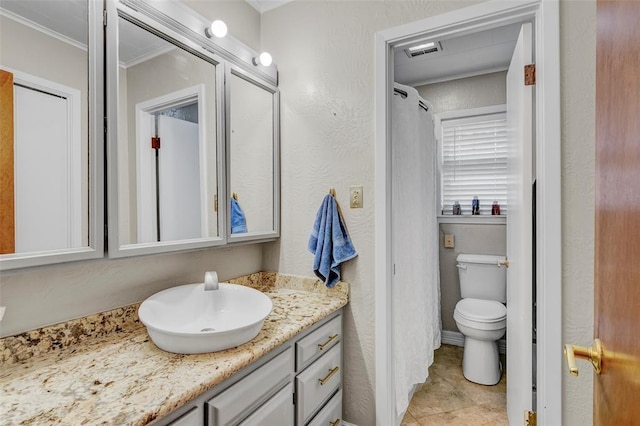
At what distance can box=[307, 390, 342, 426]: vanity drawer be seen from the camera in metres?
1.47

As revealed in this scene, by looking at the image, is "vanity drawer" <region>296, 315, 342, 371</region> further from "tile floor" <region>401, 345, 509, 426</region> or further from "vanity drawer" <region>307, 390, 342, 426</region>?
"tile floor" <region>401, 345, 509, 426</region>

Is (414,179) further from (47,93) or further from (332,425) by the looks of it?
(47,93)

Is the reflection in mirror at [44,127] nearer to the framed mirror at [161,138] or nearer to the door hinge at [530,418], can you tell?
the framed mirror at [161,138]

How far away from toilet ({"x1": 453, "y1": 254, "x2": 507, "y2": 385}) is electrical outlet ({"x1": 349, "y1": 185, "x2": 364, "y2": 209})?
3.23ft

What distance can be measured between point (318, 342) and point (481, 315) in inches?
56.4

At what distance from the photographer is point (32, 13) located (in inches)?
39.5

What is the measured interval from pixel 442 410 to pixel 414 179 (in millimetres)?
1450

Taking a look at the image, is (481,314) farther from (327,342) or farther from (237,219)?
(237,219)

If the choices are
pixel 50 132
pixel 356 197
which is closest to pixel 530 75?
pixel 356 197

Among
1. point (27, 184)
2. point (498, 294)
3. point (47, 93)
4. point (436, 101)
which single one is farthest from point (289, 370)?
point (436, 101)

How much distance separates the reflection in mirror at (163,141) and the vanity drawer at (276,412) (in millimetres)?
753

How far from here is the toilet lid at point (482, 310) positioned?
2.24 meters

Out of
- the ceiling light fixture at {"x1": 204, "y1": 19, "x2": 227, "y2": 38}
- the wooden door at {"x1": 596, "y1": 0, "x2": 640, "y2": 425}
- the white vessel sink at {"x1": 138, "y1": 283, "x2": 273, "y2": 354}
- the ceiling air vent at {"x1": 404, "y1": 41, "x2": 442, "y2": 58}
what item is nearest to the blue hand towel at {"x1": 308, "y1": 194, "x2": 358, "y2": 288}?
the white vessel sink at {"x1": 138, "y1": 283, "x2": 273, "y2": 354}

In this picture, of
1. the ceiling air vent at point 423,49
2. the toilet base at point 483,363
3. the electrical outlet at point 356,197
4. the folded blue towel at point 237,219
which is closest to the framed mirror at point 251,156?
the folded blue towel at point 237,219
